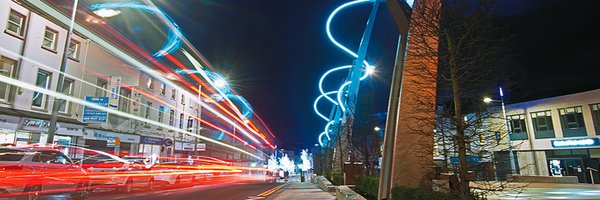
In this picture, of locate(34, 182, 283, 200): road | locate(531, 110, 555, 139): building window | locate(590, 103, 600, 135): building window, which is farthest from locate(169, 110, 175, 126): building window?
locate(590, 103, 600, 135): building window

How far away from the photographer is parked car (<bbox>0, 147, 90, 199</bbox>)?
34.5 feet

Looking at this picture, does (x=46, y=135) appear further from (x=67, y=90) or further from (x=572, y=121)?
(x=572, y=121)

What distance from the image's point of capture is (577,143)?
2972cm

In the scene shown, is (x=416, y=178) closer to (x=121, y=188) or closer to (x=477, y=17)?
(x=477, y=17)

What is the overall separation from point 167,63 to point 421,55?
106ft

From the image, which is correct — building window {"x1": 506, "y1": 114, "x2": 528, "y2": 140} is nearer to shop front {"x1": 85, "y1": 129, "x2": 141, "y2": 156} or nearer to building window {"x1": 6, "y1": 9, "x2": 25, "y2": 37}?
shop front {"x1": 85, "y1": 129, "x2": 141, "y2": 156}

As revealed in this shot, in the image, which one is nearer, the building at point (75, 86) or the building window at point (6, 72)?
the building window at point (6, 72)

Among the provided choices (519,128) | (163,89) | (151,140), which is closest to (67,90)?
(151,140)

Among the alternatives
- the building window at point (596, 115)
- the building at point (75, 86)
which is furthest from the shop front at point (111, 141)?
the building window at point (596, 115)

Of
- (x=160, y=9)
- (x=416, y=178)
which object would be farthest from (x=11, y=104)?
(x=416, y=178)

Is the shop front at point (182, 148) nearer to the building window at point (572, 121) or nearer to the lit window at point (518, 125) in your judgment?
the lit window at point (518, 125)

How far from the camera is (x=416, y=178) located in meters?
9.21

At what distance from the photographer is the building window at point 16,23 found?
1920 cm

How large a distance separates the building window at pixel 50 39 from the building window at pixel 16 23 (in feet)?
5.45
